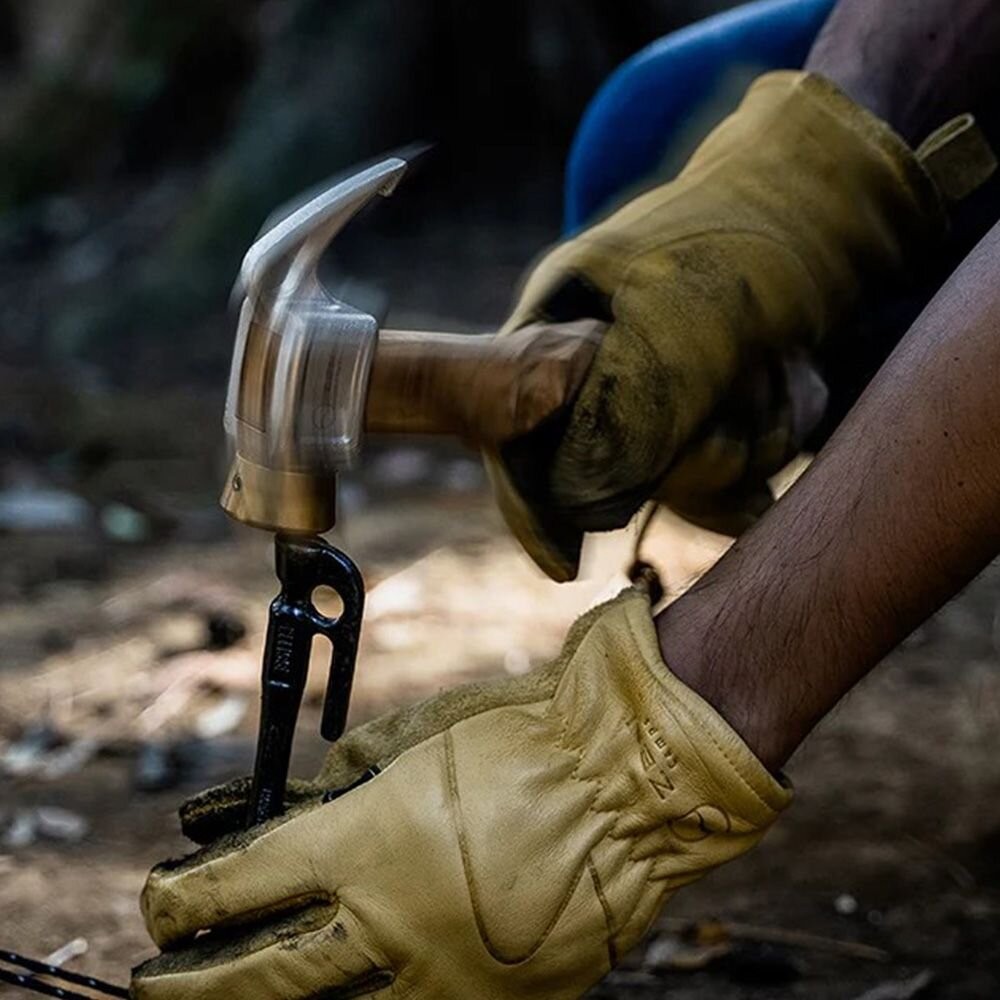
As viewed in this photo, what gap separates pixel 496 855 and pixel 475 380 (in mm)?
407

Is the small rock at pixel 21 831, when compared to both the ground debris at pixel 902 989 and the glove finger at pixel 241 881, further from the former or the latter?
the ground debris at pixel 902 989

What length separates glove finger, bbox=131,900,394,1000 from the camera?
48.2 inches

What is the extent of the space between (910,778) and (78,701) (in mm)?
1080

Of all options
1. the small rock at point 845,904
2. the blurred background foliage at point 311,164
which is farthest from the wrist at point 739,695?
the blurred background foliage at point 311,164

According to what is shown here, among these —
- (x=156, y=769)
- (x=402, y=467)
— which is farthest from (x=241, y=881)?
(x=402, y=467)

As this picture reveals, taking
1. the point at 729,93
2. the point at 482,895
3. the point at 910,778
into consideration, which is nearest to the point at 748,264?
the point at 729,93

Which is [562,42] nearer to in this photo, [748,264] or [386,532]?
[386,532]

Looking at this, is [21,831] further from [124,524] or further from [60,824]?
[124,524]

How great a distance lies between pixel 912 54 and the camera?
1820 mm

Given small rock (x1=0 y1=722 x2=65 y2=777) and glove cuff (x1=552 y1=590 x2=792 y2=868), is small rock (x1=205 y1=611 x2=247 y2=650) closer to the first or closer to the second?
small rock (x1=0 y1=722 x2=65 y2=777)

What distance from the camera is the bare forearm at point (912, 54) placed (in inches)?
71.7

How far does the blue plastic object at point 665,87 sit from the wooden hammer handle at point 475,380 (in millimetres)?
698

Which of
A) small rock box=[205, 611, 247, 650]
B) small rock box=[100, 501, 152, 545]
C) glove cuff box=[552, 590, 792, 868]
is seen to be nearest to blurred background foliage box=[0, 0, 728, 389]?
small rock box=[100, 501, 152, 545]

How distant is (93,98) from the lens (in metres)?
5.94
